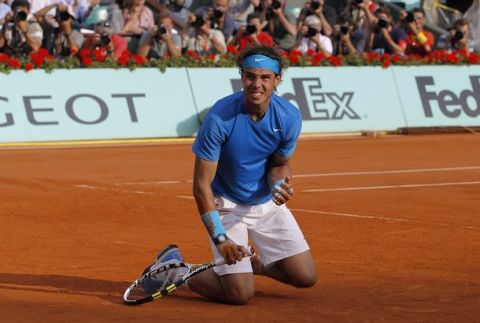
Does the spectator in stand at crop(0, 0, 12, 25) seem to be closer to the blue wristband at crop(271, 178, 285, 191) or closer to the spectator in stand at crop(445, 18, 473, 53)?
the spectator in stand at crop(445, 18, 473, 53)

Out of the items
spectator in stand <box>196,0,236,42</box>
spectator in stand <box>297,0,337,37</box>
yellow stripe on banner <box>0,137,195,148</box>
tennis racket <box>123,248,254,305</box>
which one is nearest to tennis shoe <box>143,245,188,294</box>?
tennis racket <box>123,248,254,305</box>

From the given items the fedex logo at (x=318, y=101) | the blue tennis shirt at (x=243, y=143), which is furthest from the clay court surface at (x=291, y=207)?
the fedex logo at (x=318, y=101)

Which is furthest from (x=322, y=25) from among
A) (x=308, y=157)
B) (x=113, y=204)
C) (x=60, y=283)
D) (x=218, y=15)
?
(x=60, y=283)

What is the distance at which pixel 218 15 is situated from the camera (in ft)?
78.6

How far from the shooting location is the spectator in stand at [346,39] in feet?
82.1

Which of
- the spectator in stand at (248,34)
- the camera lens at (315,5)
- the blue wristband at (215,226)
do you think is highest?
the blue wristband at (215,226)

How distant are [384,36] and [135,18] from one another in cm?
530

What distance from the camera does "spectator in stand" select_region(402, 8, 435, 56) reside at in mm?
25473

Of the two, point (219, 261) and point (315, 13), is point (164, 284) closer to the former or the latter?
point (219, 261)

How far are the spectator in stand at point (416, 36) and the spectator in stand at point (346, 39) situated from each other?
3.24ft

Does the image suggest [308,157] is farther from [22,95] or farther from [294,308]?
[294,308]

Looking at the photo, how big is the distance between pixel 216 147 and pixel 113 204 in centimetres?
588

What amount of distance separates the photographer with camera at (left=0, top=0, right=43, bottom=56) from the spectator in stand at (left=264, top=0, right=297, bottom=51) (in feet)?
16.3

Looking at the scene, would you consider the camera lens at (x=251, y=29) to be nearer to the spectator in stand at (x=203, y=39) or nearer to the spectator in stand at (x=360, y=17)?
the spectator in stand at (x=203, y=39)
